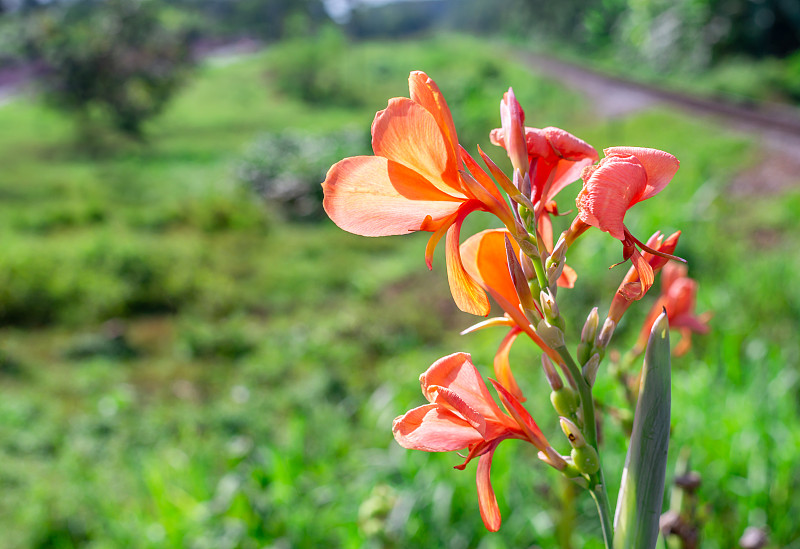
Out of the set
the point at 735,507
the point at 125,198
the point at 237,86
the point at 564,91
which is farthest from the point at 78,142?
the point at 735,507

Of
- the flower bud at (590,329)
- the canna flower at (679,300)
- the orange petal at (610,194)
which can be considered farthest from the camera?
the canna flower at (679,300)

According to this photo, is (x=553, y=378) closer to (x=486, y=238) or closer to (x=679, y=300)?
(x=486, y=238)

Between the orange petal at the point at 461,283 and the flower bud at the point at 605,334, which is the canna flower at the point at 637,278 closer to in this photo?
the flower bud at the point at 605,334

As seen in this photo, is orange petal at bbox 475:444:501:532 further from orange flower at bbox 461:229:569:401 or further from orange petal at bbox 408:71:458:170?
orange petal at bbox 408:71:458:170

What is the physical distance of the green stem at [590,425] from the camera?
0.51 meters

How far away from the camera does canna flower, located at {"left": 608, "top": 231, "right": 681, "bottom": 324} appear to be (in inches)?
19.2

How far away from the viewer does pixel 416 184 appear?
1.64 ft

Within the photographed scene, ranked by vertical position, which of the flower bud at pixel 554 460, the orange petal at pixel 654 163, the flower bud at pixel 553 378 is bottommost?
the flower bud at pixel 554 460

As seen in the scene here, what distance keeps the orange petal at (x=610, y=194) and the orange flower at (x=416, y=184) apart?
87 mm

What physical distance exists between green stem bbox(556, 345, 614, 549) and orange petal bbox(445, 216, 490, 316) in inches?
3.0

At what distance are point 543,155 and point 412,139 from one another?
145mm

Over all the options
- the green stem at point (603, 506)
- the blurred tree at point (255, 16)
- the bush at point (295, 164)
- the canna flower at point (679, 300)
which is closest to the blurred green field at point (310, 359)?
the bush at point (295, 164)

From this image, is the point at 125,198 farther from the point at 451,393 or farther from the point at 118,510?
the point at 451,393

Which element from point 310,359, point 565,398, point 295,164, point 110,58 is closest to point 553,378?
point 565,398
